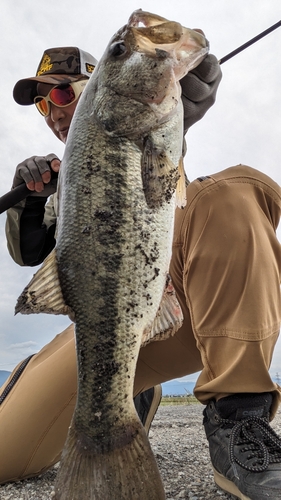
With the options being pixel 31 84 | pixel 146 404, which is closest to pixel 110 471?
pixel 146 404

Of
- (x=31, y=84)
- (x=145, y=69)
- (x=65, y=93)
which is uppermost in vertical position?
(x=31, y=84)

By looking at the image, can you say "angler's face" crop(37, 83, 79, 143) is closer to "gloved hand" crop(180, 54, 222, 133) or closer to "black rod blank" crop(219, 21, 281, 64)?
"black rod blank" crop(219, 21, 281, 64)

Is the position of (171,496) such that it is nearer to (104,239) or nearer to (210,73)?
(104,239)

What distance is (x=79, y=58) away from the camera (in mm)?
4660

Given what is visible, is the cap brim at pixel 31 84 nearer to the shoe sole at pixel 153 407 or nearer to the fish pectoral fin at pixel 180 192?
the fish pectoral fin at pixel 180 192

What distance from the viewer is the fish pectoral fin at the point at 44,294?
185cm

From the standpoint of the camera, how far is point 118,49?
7.50 ft

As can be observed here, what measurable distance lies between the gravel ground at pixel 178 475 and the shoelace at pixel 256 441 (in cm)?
34

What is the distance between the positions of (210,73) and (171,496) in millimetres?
2522

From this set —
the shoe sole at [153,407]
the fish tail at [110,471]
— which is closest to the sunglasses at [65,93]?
the shoe sole at [153,407]

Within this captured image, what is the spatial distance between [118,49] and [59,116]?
7.95 ft

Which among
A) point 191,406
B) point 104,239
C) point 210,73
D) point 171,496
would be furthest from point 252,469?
point 191,406

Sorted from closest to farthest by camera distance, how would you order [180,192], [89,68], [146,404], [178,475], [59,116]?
1. [180,192]
2. [178,475]
3. [146,404]
4. [59,116]
5. [89,68]

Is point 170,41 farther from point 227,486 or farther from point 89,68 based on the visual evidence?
point 89,68
